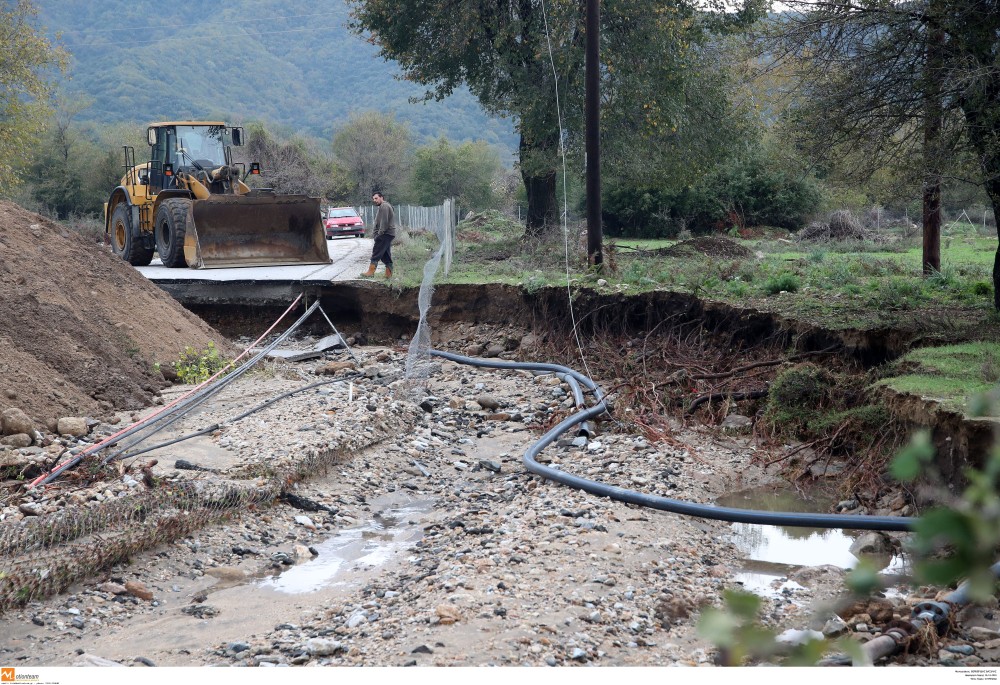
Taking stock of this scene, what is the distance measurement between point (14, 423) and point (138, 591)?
351 centimetres

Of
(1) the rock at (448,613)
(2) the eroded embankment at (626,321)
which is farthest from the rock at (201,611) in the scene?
(2) the eroded embankment at (626,321)

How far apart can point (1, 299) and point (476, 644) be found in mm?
8851

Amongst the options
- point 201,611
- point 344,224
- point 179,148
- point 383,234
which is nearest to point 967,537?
point 201,611

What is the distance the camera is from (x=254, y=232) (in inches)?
718

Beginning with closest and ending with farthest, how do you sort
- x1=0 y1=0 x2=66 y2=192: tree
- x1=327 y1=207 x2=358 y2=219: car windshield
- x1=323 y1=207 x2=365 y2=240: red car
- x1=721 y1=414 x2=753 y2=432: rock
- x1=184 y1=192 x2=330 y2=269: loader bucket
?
x1=721 y1=414 x2=753 y2=432: rock
x1=184 y1=192 x2=330 y2=269: loader bucket
x1=0 y1=0 x2=66 y2=192: tree
x1=323 y1=207 x2=365 y2=240: red car
x1=327 y1=207 x2=358 y2=219: car windshield

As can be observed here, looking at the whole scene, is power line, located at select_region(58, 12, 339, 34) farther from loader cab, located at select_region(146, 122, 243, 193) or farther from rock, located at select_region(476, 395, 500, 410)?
rock, located at select_region(476, 395, 500, 410)

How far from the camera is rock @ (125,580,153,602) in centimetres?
572

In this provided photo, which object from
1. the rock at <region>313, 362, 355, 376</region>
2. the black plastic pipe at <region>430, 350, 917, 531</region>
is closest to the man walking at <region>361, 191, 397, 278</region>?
the rock at <region>313, 362, 355, 376</region>

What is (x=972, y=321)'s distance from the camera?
30.0ft

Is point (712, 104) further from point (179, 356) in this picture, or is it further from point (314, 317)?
point (179, 356)

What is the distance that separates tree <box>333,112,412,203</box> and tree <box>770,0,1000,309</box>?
5885 centimetres

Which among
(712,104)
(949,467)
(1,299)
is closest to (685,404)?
(949,467)

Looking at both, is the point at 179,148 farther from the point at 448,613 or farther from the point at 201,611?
the point at 448,613
